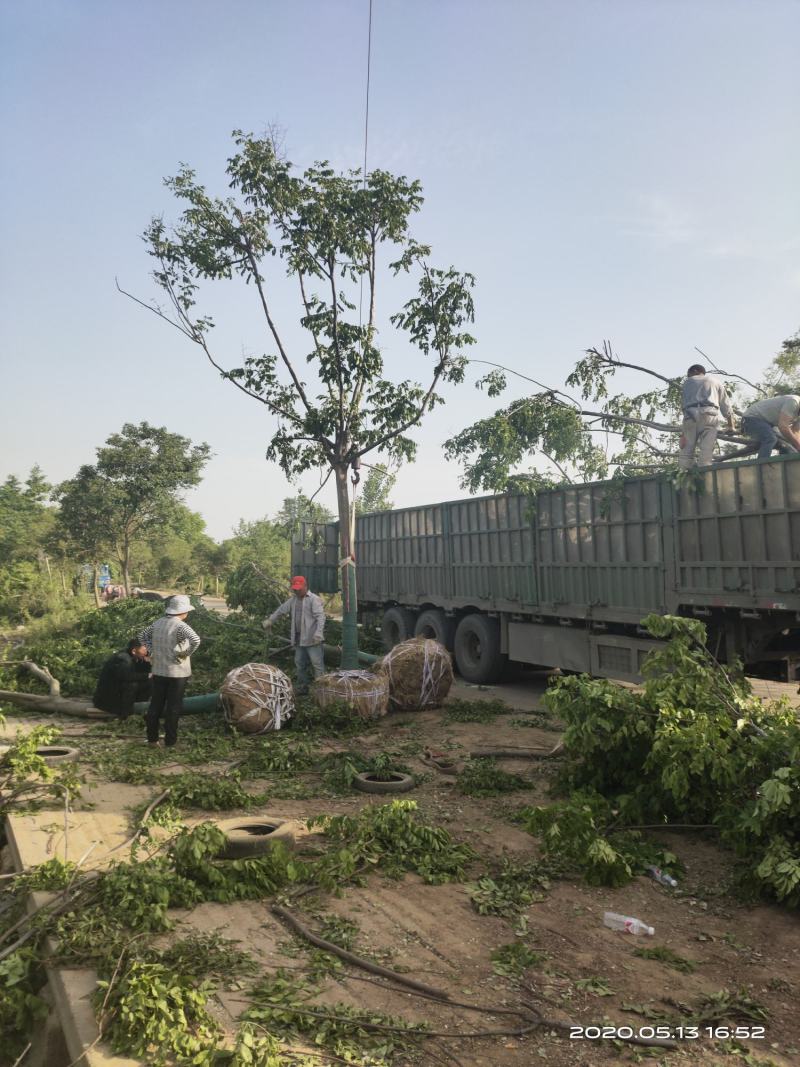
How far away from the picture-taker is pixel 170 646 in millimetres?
7922

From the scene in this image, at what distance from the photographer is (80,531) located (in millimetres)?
29750

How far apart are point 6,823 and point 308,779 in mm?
2380

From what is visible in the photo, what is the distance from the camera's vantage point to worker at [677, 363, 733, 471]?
8.95 m

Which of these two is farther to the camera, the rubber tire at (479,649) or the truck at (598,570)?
the rubber tire at (479,649)

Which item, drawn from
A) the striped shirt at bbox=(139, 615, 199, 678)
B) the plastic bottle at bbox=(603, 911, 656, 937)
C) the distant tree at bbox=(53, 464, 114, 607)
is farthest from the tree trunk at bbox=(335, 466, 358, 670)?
the distant tree at bbox=(53, 464, 114, 607)

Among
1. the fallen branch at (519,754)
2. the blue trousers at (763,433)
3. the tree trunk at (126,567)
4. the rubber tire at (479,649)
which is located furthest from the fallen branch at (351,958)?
the tree trunk at (126,567)

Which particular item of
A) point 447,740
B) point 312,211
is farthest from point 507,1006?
point 312,211

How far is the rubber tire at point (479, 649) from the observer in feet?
40.3

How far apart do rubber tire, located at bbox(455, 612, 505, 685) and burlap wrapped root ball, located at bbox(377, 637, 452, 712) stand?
8.64 ft

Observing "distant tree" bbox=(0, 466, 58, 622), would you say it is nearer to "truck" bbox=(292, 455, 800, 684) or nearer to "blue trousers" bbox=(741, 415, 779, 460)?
"truck" bbox=(292, 455, 800, 684)

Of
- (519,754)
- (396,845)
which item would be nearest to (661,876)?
(396,845)

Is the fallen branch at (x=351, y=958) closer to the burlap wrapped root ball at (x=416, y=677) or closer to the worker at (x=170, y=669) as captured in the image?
the worker at (x=170, y=669)

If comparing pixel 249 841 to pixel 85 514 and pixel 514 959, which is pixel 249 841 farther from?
pixel 85 514

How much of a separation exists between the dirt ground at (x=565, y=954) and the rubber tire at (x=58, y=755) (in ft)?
12.0
